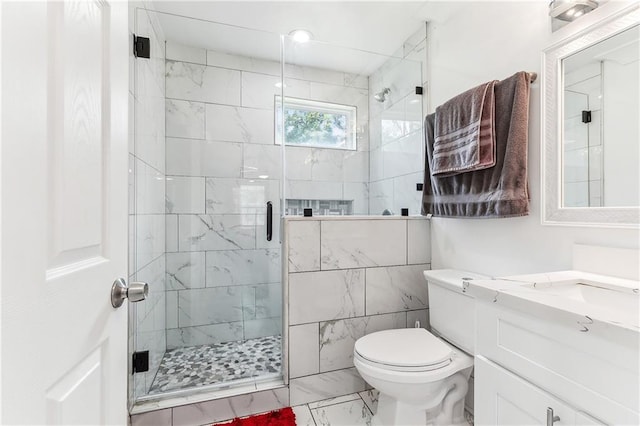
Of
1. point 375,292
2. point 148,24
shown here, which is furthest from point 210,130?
point 375,292

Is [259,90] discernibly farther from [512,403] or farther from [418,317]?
[512,403]

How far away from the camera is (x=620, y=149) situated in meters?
1.07

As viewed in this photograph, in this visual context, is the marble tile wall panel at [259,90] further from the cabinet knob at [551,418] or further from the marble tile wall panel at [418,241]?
the cabinet knob at [551,418]

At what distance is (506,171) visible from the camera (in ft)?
4.50

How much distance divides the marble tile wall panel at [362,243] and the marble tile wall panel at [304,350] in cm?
37

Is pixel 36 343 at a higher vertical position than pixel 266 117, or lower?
lower

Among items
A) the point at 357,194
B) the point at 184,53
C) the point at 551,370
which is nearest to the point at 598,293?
the point at 551,370

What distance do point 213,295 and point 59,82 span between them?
→ 2.10 metres

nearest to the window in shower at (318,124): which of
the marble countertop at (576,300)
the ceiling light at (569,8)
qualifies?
the ceiling light at (569,8)

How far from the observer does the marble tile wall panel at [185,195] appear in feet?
7.27

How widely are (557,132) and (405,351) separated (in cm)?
117

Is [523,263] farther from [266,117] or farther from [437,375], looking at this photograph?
[266,117]

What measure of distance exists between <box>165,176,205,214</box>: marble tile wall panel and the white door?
158 centimetres

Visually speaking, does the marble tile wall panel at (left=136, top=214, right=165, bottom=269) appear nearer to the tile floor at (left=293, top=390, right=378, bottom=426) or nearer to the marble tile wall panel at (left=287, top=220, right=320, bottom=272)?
the marble tile wall panel at (left=287, top=220, right=320, bottom=272)
